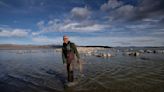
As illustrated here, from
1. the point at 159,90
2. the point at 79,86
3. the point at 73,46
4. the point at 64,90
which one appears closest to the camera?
the point at 159,90

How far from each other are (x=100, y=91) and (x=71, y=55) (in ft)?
9.21

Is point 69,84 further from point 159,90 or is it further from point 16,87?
point 159,90

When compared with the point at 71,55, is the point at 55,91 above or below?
below

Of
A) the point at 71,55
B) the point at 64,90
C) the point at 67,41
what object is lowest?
the point at 64,90

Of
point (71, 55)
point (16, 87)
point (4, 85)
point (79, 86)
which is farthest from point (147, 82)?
point (4, 85)

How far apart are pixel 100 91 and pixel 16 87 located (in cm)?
458

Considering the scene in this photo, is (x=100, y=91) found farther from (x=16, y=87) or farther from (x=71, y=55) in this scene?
(x=16, y=87)

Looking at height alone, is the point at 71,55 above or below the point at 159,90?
above

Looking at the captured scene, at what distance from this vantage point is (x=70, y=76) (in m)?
10.4

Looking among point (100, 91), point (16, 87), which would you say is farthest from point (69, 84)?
point (16, 87)

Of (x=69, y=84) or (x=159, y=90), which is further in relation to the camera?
(x=69, y=84)

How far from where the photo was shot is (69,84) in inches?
386

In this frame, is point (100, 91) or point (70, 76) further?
point (70, 76)

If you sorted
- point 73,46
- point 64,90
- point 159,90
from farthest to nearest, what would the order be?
point 73,46 < point 64,90 < point 159,90
